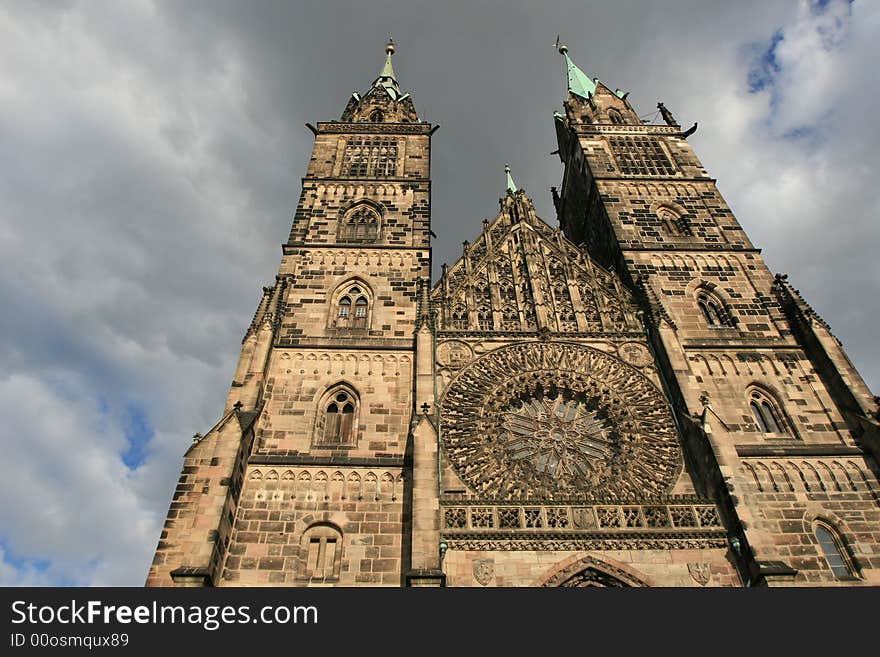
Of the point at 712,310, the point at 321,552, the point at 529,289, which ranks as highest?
the point at 529,289

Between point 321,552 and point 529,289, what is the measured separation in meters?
9.77

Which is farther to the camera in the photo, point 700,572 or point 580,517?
point 580,517

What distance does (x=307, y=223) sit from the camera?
66.8 ft

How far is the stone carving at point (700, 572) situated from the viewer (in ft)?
38.0

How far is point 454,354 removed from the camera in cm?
1622

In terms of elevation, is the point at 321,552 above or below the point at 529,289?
below

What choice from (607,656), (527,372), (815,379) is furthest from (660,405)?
(607,656)

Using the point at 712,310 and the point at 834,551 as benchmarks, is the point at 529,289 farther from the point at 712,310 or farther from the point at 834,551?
the point at 834,551

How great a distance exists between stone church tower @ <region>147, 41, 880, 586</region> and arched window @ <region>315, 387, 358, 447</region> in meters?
0.06

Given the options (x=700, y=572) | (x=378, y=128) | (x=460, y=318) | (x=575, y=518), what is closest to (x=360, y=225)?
(x=460, y=318)

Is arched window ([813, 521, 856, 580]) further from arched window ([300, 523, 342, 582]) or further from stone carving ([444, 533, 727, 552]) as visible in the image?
arched window ([300, 523, 342, 582])

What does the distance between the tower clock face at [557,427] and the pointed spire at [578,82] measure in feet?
60.6

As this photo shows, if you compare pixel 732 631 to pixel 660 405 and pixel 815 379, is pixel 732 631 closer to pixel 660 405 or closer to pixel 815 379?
pixel 660 405

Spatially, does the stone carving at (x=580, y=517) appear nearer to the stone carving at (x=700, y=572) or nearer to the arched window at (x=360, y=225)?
the stone carving at (x=700, y=572)
